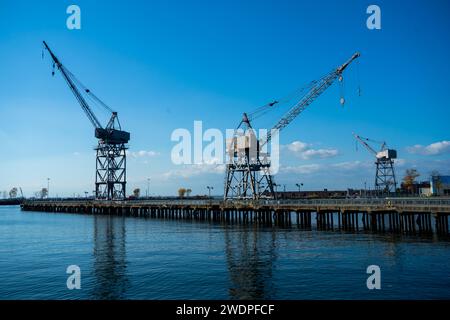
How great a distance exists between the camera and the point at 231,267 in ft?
91.5

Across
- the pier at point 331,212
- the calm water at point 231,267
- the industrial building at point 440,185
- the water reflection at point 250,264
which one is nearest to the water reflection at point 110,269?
the calm water at point 231,267

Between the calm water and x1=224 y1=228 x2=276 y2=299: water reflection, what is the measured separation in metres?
0.06

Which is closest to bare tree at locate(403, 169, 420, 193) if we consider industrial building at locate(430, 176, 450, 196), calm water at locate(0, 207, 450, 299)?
industrial building at locate(430, 176, 450, 196)

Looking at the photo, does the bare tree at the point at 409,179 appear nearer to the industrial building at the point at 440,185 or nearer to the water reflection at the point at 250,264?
the industrial building at the point at 440,185

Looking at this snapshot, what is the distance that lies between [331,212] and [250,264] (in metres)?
30.0

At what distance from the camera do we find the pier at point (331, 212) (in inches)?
1859

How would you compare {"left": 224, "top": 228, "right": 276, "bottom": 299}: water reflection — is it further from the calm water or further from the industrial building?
the industrial building

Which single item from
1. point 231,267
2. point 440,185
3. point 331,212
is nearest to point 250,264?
point 231,267

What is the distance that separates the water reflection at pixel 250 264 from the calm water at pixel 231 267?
64 millimetres

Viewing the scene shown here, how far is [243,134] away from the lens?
85.3 metres

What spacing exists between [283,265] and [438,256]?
44.4 feet
